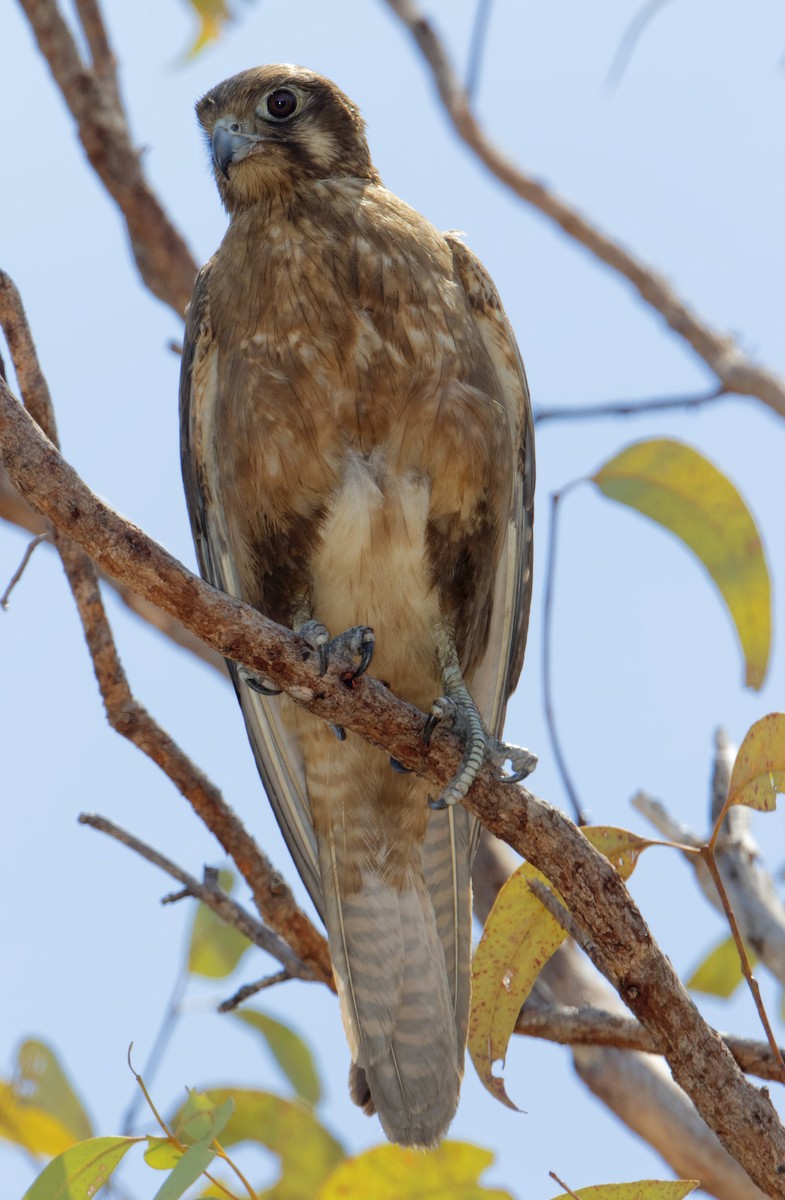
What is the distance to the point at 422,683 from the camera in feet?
12.1

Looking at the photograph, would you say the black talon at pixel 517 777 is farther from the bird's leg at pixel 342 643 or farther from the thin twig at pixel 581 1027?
the thin twig at pixel 581 1027

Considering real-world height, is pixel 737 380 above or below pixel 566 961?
above

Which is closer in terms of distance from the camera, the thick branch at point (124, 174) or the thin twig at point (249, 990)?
the thin twig at point (249, 990)

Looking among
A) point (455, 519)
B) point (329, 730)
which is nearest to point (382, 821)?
point (329, 730)

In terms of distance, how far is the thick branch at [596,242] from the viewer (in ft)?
13.1

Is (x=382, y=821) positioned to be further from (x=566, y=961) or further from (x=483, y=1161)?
(x=483, y=1161)

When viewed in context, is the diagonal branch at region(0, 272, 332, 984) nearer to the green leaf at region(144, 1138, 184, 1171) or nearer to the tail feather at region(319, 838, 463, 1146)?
the tail feather at region(319, 838, 463, 1146)

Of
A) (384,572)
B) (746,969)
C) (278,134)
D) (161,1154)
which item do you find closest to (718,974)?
(384,572)

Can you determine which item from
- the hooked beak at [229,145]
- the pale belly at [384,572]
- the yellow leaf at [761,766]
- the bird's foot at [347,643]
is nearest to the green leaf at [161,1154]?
the bird's foot at [347,643]

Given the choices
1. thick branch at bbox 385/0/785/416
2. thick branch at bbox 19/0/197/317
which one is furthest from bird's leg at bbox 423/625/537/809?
thick branch at bbox 19/0/197/317

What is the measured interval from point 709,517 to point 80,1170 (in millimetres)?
2019

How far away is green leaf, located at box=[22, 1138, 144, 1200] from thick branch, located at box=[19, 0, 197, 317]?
3134 mm

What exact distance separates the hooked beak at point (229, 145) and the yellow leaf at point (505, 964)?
244 centimetres

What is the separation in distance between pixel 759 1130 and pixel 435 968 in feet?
4.88
